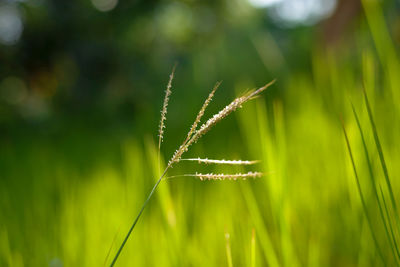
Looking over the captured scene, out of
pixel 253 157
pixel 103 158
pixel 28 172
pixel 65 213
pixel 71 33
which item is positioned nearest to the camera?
pixel 65 213

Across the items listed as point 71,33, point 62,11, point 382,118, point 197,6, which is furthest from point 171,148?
point 197,6

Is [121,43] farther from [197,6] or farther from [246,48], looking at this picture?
[197,6]

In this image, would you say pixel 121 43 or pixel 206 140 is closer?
pixel 206 140

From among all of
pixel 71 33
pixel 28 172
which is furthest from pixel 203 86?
pixel 28 172

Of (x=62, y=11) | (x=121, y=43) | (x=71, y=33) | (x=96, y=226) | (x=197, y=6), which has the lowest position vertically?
(x=96, y=226)

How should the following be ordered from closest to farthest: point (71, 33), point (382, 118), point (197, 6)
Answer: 1. point (382, 118)
2. point (71, 33)
3. point (197, 6)

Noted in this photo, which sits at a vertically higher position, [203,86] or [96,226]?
[203,86]
